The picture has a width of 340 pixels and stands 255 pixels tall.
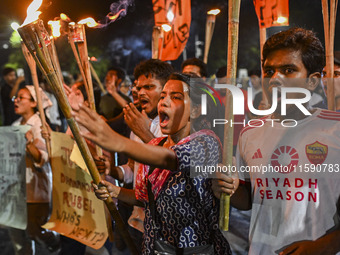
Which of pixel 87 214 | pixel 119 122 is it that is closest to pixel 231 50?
pixel 87 214

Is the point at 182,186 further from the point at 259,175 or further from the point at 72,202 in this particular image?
the point at 72,202

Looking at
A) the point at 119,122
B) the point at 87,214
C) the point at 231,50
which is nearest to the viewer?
the point at 231,50

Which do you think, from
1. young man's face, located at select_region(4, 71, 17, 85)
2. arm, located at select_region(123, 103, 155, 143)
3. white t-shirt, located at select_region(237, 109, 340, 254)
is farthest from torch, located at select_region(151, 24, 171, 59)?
young man's face, located at select_region(4, 71, 17, 85)

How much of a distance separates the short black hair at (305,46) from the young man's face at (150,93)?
1.25 metres

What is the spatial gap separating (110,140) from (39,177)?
3.28 meters

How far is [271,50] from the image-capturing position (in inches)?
87.2

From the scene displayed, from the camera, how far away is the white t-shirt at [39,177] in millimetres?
4500

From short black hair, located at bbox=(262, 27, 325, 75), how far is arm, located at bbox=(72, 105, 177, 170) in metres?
0.87

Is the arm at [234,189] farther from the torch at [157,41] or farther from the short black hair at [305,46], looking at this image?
the torch at [157,41]

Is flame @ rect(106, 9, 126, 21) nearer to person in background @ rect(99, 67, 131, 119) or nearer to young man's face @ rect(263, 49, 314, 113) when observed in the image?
young man's face @ rect(263, 49, 314, 113)

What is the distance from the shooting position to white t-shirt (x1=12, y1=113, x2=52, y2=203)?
14.8ft

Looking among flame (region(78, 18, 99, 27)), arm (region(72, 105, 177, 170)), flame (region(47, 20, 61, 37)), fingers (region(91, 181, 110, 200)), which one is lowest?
fingers (region(91, 181, 110, 200))

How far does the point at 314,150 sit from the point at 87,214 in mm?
2335

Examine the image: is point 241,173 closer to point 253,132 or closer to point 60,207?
point 253,132
